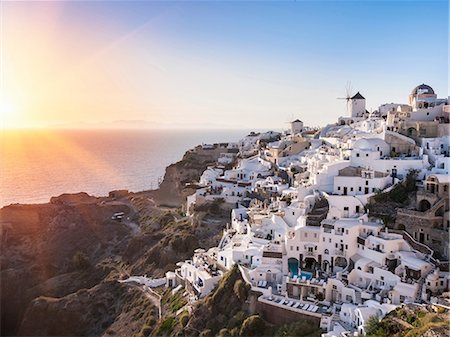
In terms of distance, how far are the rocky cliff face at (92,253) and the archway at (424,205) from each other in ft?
57.4

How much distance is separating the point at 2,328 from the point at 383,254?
37.3 m

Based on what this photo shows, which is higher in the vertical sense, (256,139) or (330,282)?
(256,139)

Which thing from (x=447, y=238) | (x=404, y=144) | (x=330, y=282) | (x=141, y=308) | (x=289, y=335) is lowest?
(x=141, y=308)

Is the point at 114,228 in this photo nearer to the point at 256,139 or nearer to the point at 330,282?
the point at 256,139

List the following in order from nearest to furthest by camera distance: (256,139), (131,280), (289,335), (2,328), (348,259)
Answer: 1. (289,335)
2. (348,259)
3. (131,280)
4. (2,328)
5. (256,139)

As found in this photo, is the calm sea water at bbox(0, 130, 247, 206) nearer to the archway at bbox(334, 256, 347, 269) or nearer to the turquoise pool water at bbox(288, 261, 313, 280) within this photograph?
the turquoise pool water at bbox(288, 261, 313, 280)

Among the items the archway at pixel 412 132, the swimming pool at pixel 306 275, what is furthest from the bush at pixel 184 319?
the archway at pixel 412 132

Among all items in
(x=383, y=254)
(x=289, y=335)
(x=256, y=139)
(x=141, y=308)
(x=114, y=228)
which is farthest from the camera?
(x=256, y=139)

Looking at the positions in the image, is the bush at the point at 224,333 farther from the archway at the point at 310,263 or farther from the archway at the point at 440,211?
the archway at the point at 440,211

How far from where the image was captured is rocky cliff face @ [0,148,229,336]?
35.2 metres

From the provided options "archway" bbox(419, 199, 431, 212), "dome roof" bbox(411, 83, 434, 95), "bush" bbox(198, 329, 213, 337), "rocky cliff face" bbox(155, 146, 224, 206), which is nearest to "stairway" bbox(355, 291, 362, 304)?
"archway" bbox(419, 199, 431, 212)

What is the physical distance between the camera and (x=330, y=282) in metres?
22.9

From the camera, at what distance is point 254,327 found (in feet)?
72.9

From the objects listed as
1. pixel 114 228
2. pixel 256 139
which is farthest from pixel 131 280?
→ pixel 256 139
